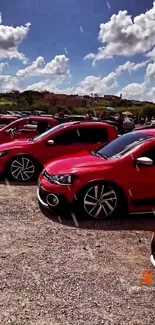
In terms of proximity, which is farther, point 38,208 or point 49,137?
point 49,137

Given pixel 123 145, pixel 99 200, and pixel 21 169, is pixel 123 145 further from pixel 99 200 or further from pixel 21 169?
pixel 21 169

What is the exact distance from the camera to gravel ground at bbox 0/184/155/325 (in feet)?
9.78

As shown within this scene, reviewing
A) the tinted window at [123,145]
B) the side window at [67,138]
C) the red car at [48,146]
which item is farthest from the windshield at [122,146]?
the side window at [67,138]

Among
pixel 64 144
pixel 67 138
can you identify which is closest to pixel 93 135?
pixel 67 138

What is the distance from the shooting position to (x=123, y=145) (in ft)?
20.1

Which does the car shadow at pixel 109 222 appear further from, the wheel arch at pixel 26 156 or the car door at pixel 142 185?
the wheel arch at pixel 26 156

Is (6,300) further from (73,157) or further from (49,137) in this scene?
(49,137)

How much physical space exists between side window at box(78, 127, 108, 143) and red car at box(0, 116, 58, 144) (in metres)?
2.58

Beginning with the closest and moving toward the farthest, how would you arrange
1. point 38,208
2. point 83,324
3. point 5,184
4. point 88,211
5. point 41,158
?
point 83,324 < point 88,211 < point 38,208 < point 5,184 < point 41,158

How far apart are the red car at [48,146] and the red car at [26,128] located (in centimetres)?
239

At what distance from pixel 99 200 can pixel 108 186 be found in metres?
0.26

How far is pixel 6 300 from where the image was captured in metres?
3.15

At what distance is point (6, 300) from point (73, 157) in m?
3.48

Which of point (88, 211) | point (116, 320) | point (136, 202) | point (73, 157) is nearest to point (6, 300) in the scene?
point (116, 320)
